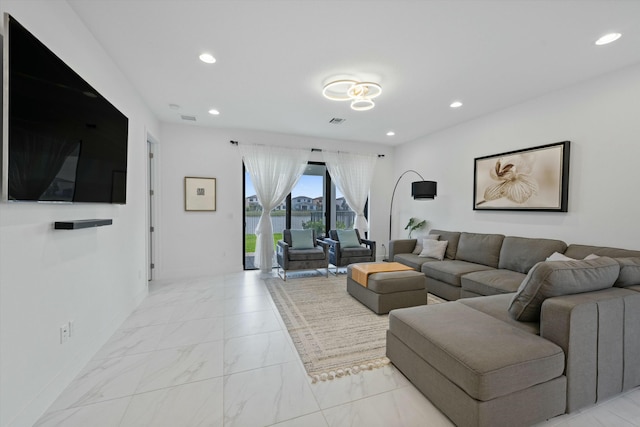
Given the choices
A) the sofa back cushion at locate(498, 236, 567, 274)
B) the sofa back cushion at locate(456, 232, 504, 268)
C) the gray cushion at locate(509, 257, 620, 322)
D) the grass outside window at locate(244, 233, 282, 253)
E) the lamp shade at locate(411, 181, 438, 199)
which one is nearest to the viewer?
the gray cushion at locate(509, 257, 620, 322)

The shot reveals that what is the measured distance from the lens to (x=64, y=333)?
73.9 inches

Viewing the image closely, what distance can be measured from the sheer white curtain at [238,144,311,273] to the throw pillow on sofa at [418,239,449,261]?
2.74 meters

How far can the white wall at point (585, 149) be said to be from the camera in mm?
2711

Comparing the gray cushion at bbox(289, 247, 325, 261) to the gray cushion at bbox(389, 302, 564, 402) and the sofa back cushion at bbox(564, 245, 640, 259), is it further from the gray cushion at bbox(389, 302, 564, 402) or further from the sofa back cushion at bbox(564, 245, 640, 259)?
the sofa back cushion at bbox(564, 245, 640, 259)

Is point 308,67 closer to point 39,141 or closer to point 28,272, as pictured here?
point 39,141

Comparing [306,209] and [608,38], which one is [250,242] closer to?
[306,209]

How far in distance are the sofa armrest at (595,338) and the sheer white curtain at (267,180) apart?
4.21 meters

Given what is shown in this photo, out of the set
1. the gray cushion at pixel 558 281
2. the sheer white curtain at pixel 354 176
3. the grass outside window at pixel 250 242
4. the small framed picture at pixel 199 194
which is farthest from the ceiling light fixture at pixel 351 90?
the grass outside window at pixel 250 242

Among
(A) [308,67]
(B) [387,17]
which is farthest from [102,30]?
(B) [387,17]

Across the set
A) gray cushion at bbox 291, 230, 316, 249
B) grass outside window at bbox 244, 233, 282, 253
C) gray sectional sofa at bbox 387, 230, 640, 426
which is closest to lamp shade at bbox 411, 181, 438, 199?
gray cushion at bbox 291, 230, 316, 249

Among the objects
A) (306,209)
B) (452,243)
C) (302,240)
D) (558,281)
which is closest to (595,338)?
(558,281)

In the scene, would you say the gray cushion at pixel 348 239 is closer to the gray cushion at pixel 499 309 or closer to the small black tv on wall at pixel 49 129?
the gray cushion at pixel 499 309

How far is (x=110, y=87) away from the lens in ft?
8.62

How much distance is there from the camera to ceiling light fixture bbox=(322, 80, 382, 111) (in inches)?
119
